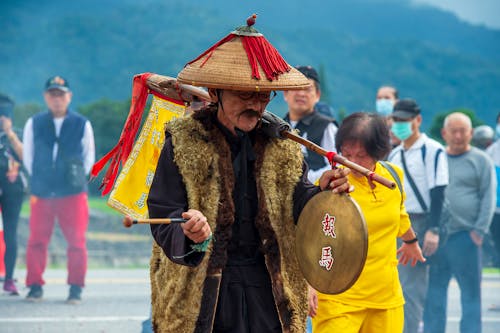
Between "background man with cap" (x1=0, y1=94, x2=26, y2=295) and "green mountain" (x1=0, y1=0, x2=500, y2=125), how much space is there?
12652mm

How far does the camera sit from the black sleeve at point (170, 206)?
12.6 feet

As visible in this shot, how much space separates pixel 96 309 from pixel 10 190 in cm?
186

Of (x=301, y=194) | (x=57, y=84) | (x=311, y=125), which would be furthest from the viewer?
(x=57, y=84)

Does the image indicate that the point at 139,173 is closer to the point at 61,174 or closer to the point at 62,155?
→ the point at 61,174

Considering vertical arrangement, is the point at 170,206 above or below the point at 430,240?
above

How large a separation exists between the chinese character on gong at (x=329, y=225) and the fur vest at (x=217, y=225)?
0.69 feet

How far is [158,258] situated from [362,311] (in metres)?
1.55

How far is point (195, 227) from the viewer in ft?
12.0

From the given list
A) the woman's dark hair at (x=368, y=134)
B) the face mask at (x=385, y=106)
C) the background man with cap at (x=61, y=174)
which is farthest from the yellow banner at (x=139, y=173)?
the face mask at (x=385, y=106)

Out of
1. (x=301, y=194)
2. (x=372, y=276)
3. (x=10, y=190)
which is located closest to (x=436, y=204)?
(x=372, y=276)

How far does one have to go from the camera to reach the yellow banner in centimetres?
541

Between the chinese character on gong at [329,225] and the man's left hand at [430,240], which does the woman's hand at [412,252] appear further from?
the man's left hand at [430,240]

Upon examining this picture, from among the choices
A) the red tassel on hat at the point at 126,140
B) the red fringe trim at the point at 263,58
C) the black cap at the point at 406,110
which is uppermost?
the black cap at the point at 406,110

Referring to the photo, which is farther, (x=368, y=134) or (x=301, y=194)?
(x=368, y=134)
